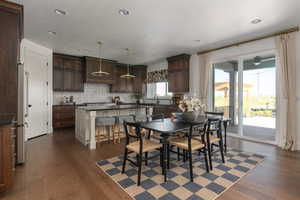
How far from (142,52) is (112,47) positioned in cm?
109

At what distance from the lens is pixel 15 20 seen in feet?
8.01

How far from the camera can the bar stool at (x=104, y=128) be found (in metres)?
3.71

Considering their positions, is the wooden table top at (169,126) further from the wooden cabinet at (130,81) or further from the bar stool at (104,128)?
the wooden cabinet at (130,81)

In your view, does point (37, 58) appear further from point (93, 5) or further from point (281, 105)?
point (281, 105)

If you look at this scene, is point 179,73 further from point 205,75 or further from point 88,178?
point 88,178

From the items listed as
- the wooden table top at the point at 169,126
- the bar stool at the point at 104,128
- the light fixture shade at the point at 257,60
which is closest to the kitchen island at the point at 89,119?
the bar stool at the point at 104,128

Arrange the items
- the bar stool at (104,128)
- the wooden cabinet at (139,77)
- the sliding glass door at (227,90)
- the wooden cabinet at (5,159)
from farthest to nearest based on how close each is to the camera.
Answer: the wooden cabinet at (139,77), the sliding glass door at (227,90), the bar stool at (104,128), the wooden cabinet at (5,159)

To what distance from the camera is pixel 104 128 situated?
4141 mm

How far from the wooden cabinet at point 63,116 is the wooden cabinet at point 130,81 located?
2120 millimetres

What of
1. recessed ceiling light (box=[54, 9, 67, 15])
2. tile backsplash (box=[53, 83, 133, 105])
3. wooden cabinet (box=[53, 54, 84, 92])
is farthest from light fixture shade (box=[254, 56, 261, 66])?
wooden cabinet (box=[53, 54, 84, 92])

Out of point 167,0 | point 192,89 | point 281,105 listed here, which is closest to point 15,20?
point 167,0

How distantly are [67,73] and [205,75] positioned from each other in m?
5.02

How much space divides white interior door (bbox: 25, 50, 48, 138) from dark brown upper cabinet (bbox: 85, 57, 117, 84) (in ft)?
4.77

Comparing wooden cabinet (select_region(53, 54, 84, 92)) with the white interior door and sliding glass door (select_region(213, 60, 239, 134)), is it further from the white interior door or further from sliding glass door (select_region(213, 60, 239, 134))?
sliding glass door (select_region(213, 60, 239, 134))
